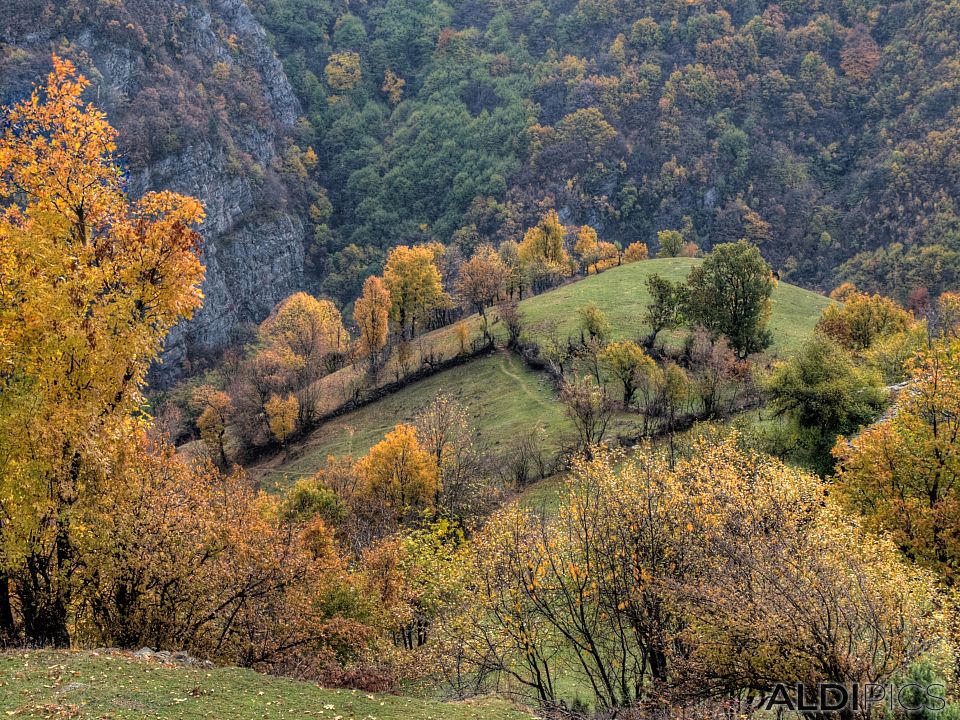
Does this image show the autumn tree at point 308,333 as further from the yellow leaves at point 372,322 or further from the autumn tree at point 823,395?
the autumn tree at point 823,395

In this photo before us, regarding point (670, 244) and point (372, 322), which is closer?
point (372, 322)

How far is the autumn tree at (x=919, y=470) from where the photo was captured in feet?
92.2

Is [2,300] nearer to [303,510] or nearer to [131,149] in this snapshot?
[303,510]

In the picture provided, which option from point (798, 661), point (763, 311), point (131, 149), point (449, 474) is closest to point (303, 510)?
point (449, 474)

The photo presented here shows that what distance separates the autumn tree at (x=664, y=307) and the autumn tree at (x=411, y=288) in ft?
135

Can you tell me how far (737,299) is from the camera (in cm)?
7106

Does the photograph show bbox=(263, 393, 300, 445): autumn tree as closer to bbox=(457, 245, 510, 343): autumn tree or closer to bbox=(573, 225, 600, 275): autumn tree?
bbox=(457, 245, 510, 343): autumn tree

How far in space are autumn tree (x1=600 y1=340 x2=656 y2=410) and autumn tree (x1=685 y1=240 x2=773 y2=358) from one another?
38.6 feet

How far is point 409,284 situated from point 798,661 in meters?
94.3

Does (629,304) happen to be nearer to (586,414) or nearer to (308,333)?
(586,414)

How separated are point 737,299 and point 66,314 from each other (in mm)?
65257

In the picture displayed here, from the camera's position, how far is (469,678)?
28719 mm

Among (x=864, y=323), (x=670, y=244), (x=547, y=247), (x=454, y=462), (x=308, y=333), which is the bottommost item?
(x=454, y=462)

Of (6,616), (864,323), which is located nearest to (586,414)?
(864,323)
